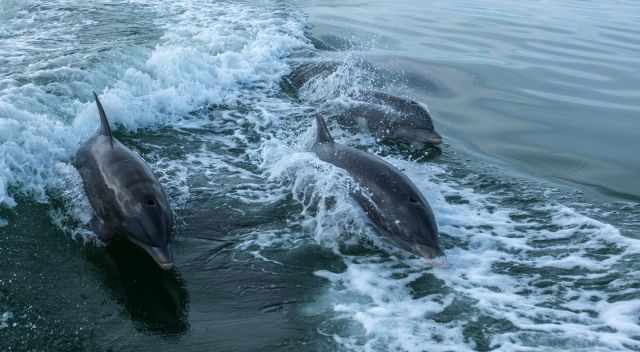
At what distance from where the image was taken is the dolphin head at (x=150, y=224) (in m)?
5.81

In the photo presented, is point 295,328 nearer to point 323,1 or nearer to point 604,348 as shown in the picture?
point 604,348

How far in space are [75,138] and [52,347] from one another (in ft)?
15.4

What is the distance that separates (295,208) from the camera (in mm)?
7457

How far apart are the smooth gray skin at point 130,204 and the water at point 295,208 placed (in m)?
0.23

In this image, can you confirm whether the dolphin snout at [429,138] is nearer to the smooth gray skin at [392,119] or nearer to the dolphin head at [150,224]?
the smooth gray skin at [392,119]

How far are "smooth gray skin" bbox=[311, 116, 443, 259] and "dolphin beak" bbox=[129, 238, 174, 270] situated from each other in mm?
2346

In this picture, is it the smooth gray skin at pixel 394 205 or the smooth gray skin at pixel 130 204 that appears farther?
the smooth gray skin at pixel 394 205

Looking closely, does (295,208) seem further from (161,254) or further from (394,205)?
(161,254)

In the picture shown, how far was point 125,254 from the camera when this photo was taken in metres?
6.07

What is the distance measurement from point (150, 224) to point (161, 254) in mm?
346

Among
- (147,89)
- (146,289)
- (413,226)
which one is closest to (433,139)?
(413,226)

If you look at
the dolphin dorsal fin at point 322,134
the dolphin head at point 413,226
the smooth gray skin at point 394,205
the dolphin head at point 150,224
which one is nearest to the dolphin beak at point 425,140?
the dolphin dorsal fin at point 322,134

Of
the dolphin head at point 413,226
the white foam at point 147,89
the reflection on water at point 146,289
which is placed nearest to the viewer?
the reflection on water at point 146,289

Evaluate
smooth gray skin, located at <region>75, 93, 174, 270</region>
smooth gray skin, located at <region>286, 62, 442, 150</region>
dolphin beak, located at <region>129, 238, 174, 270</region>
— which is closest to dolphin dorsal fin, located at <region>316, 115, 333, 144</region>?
smooth gray skin, located at <region>286, 62, 442, 150</region>
